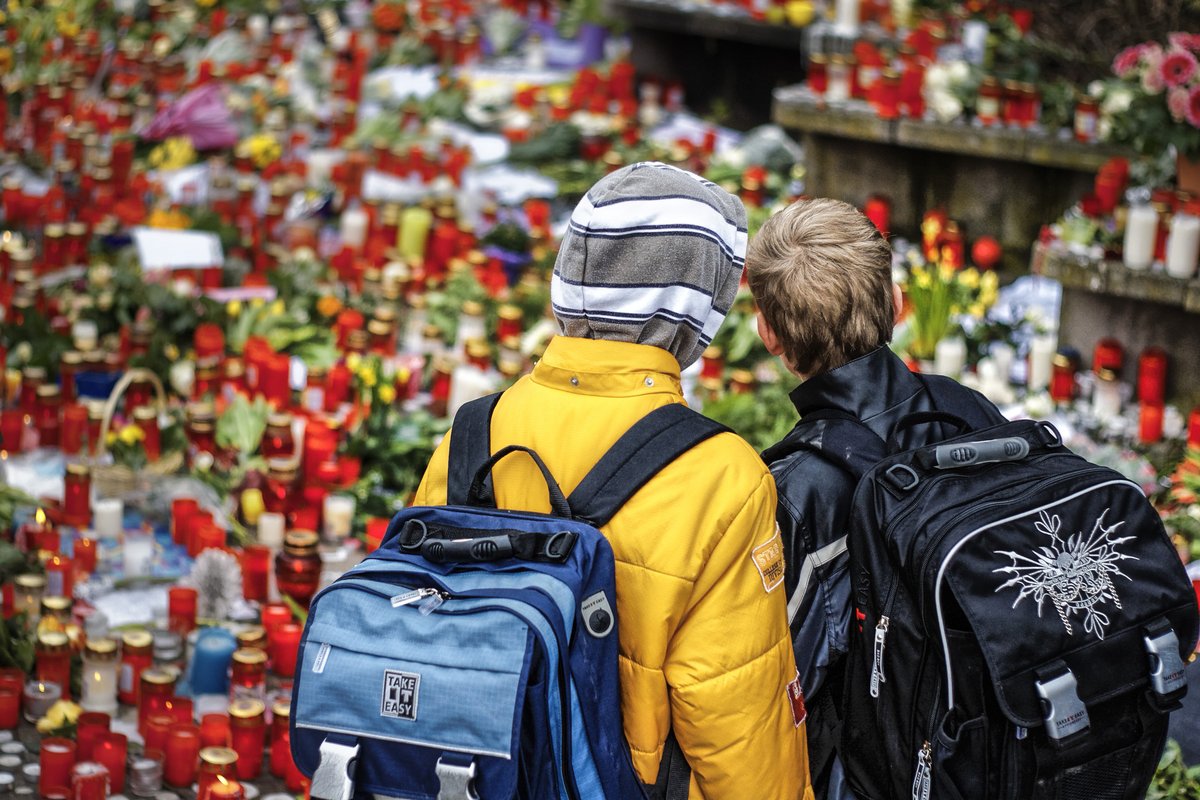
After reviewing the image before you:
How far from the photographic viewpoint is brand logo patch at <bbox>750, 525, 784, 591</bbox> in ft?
6.08

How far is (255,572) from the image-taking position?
13.1 ft

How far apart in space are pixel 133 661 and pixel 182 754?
0.38 metres

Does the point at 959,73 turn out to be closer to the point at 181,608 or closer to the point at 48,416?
the point at 48,416

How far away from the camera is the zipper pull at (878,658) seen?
6.29 ft

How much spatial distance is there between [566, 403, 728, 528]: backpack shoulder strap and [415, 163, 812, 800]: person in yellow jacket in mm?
15

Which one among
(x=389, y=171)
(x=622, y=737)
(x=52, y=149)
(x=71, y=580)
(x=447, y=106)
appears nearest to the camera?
(x=622, y=737)

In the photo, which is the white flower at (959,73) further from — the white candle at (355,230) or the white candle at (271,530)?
the white candle at (271,530)

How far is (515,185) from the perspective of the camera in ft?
25.0

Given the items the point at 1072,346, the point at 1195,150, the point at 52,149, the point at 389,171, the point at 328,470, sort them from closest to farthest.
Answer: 1. the point at 328,470
2. the point at 1195,150
3. the point at 1072,346
4. the point at 389,171
5. the point at 52,149

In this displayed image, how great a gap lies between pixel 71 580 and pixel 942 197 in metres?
4.39

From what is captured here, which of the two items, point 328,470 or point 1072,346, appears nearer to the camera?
point 328,470

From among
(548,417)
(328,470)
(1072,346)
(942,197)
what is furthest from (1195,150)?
(548,417)

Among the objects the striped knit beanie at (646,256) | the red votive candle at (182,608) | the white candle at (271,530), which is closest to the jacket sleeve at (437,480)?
the striped knit beanie at (646,256)

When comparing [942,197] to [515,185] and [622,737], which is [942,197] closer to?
[515,185]
